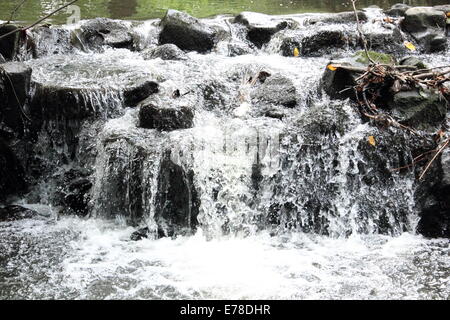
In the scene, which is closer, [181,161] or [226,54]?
[181,161]

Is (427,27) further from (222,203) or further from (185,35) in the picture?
(222,203)

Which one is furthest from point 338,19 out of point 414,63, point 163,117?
point 163,117

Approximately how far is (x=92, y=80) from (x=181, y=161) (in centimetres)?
200

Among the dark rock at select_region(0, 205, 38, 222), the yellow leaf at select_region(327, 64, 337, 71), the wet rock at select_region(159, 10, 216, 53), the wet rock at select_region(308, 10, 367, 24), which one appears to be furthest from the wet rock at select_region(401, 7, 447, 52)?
the dark rock at select_region(0, 205, 38, 222)

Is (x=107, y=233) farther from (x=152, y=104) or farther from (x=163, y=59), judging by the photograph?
(x=163, y=59)

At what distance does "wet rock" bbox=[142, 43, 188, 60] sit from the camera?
764 cm

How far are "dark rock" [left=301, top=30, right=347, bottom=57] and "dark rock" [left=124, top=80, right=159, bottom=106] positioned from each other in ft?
9.65

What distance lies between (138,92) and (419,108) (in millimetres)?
3285

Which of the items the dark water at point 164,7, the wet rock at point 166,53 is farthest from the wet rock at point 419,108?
the dark water at point 164,7

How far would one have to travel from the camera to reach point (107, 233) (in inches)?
209

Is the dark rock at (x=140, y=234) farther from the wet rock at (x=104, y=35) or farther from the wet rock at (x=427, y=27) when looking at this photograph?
the wet rock at (x=427, y=27)

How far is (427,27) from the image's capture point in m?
8.52

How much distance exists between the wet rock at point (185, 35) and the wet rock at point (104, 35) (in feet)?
2.06
